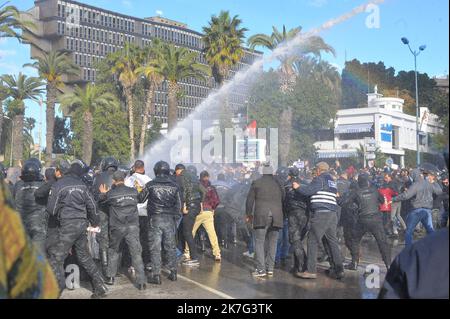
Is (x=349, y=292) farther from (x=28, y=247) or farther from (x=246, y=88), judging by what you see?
(x=246, y=88)

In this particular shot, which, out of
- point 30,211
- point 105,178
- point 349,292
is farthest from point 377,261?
point 30,211

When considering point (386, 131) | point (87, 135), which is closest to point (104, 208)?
point (87, 135)

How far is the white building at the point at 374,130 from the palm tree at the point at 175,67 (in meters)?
14.3

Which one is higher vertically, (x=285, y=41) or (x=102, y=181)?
(x=285, y=41)

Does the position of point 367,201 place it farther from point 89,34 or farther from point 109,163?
point 89,34

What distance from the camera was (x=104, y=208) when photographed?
9125 millimetres

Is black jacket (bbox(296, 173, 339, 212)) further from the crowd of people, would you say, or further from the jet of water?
the jet of water

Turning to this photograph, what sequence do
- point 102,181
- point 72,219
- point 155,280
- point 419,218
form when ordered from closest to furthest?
1. point 72,219
2. point 155,280
3. point 102,181
4. point 419,218

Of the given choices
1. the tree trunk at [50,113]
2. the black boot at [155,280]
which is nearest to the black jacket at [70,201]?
the black boot at [155,280]

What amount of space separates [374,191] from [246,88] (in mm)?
32722

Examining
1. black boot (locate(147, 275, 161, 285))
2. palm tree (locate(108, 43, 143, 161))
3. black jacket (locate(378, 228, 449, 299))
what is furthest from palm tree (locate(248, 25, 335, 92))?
black jacket (locate(378, 228, 449, 299))

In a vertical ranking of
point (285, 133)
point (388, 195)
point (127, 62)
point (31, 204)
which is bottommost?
point (388, 195)

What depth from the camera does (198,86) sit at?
3634 inches

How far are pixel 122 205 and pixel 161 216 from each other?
2.65 feet
